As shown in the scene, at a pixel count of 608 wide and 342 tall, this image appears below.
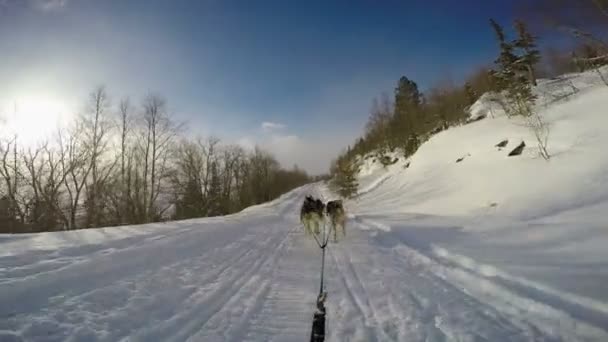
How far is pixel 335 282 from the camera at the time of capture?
18.0 feet

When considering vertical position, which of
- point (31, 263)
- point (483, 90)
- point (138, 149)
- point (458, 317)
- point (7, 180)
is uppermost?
point (483, 90)

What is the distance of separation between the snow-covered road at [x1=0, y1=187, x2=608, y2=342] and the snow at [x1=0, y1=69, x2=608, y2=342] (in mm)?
23

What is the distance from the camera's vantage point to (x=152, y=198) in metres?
26.8

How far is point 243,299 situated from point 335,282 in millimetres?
1777

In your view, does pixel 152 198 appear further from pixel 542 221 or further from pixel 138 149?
pixel 542 221

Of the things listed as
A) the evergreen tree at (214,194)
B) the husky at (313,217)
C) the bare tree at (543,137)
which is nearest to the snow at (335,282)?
the husky at (313,217)

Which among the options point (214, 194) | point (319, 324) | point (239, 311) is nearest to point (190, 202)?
point (214, 194)

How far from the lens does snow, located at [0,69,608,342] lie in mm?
3535

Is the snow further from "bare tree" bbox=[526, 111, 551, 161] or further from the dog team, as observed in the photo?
"bare tree" bbox=[526, 111, 551, 161]

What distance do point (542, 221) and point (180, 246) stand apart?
450 inches

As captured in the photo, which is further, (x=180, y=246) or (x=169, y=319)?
(x=180, y=246)

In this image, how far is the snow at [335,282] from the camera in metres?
3.54

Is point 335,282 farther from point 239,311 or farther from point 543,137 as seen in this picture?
point 543,137

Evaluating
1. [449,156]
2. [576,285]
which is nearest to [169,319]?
[576,285]
